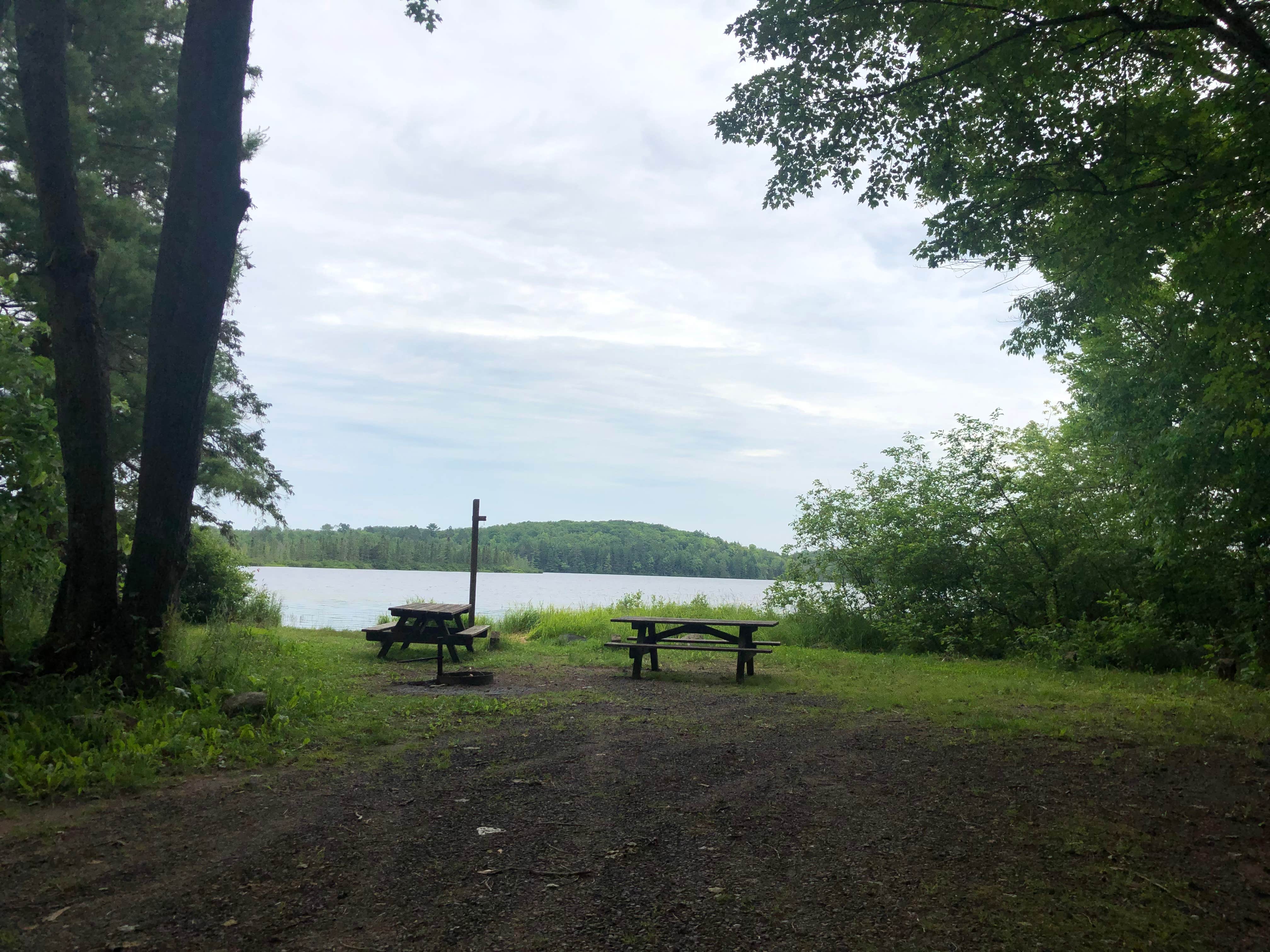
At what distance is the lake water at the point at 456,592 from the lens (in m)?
16.6

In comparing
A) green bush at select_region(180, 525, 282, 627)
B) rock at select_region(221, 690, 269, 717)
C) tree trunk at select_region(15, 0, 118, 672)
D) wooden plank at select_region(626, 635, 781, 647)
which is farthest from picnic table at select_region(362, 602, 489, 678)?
tree trunk at select_region(15, 0, 118, 672)

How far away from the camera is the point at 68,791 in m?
3.84

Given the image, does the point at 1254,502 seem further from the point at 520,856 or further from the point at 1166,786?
the point at 520,856

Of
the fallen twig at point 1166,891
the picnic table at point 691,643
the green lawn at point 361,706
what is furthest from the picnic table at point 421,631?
the fallen twig at point 1166,891

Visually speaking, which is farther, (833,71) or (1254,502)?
(1254,502)

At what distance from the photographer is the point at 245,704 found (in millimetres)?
5340

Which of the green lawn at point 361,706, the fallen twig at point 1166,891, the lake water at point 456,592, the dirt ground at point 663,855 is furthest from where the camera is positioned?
the lake water at point 456,592

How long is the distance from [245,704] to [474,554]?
745 centimetres

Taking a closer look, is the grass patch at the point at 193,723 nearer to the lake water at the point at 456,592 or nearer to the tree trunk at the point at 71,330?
the tree trunk at the point at 71,330

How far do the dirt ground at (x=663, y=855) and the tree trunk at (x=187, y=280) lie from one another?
9.07 feet

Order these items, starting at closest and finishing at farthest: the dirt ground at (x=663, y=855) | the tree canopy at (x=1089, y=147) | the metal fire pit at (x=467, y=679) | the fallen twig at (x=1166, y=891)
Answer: the dirt ground at (x=663, y=855) < the fallen twig at (x=1166, y=891) < the tree canopy at (x=1089, y=147) < the metal fire pit at (x=467, y=679)

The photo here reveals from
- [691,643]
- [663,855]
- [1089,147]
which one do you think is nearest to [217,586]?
[691,643]

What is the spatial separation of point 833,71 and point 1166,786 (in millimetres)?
5848

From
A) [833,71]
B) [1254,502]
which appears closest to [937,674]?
[1254,502]
